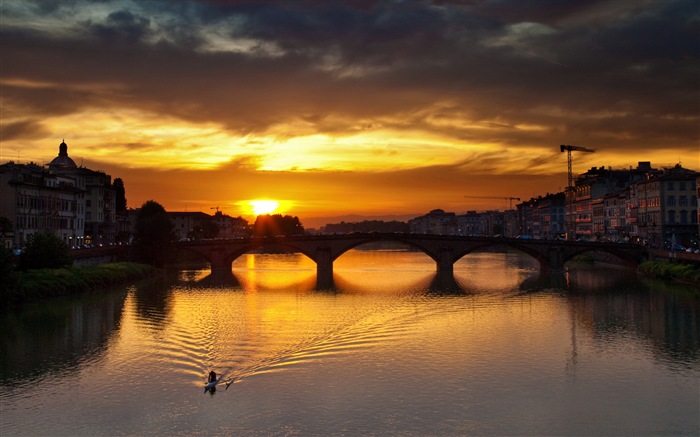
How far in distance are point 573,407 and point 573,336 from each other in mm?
19406

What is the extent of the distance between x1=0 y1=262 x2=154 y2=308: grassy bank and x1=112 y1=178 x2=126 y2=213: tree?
59616mm

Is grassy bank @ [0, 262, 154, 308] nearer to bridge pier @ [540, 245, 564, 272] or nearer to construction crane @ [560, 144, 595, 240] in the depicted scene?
bridge pier @ [540, 245, 564, 272]

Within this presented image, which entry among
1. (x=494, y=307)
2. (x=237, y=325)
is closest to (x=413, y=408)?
(x=237, y=325)

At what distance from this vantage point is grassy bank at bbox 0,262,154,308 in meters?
64.2

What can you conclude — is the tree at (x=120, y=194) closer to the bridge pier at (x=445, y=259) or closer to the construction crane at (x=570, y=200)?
the bridge pier at (x=445, y=259)

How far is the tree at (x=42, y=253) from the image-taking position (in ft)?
243

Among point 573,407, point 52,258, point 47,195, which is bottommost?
point 573,407

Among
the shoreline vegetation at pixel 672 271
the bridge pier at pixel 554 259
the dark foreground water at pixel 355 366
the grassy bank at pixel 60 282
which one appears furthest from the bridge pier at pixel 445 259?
the grassy bank at pixel 60 282

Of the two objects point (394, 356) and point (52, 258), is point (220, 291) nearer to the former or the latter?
point (52, 258)

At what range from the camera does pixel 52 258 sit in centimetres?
7531

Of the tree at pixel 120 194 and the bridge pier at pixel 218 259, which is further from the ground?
the tree at pixel 120 194

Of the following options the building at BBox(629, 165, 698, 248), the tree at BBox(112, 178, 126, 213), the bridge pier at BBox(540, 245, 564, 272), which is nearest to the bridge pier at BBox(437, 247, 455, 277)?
the bridge pier at BBox(540, 245, 564, 272)

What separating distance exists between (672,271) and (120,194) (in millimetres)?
110485

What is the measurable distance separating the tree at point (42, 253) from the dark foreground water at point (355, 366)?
21.6 feet
